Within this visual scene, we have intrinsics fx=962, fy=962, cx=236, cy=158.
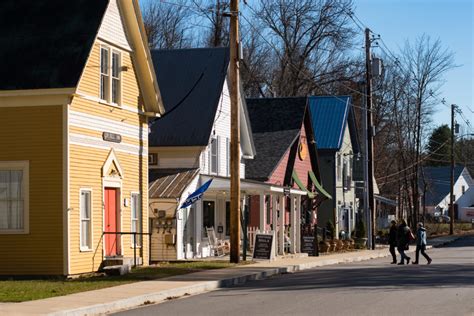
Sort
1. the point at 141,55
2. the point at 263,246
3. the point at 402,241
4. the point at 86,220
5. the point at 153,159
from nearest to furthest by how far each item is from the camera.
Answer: the point at 86,220 < the point at 141,55 < the point at 263,246 < the point at 402,241 < the point at 153,159

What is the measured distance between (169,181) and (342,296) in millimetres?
16332

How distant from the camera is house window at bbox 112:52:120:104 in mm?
29453

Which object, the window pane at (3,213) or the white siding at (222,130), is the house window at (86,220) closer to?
the window pane at (3,213)

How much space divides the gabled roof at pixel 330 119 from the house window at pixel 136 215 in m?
27.3

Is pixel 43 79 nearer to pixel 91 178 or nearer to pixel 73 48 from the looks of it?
pixel 73 48

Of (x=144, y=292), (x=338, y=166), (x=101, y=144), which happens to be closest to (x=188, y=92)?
(x=101, y=144)

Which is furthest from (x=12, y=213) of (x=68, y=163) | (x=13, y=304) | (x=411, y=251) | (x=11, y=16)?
(x=411, y=251)

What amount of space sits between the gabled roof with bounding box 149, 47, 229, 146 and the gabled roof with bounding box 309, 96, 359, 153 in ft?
61.2

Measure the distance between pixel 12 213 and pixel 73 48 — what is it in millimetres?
4853

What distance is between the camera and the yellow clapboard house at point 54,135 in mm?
26062

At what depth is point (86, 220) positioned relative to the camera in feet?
90.1

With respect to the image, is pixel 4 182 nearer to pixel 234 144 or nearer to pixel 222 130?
pixel 234 144

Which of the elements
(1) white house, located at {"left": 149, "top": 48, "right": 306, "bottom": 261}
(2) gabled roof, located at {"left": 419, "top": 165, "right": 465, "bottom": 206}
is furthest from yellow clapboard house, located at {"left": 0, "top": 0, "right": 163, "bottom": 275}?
(2) gabled roof, located at {"left": 419, "top": 165, "right": 465, "bottom": 206}

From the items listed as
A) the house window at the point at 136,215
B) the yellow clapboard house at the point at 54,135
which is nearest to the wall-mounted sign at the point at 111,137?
the yellow clapboard house at the point at 54,135
